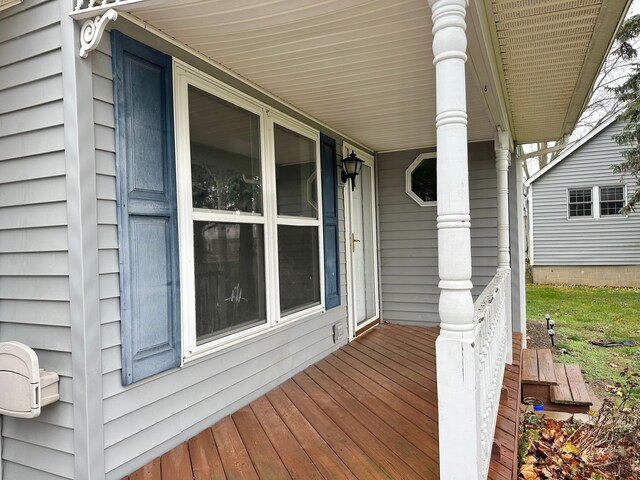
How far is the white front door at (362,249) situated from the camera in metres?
4.86

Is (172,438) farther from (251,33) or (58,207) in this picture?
(251,33)

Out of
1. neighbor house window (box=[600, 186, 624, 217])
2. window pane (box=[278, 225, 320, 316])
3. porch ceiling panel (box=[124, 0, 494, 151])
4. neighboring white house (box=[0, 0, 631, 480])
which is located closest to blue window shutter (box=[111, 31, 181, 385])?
neighboring white house (box=[0, 0, 631, 480])

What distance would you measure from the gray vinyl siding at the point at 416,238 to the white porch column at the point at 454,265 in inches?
153

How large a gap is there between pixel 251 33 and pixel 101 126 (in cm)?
93

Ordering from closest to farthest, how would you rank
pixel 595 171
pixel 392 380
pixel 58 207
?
1. pixel 58 207
2. pixel 392 380
3. pixel 595 171

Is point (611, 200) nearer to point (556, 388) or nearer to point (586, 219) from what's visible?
point (586, 219)

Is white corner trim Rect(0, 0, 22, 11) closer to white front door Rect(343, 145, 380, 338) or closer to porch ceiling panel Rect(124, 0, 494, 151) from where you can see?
porch ceiling panel Rect(124, 0, 494, 151)

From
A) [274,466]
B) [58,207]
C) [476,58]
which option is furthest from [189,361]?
[476,58]

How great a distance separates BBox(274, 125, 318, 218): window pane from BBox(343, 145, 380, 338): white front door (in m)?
0.85

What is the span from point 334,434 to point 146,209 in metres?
1.72

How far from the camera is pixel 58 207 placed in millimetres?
1981

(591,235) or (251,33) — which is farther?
(591,235)

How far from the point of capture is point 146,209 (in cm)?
219

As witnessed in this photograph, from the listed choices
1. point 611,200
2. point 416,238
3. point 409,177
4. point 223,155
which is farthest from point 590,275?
point 223,155
